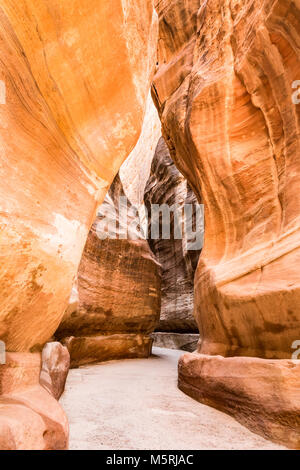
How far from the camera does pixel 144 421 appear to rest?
2.16m

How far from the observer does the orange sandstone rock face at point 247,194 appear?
Answer: 8.03 feet

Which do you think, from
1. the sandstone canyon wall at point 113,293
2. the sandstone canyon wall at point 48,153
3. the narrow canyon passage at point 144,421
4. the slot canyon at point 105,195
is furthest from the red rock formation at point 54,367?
the sandstone canyon wall at point 113,293

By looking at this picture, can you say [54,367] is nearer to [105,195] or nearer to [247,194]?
[105,195]

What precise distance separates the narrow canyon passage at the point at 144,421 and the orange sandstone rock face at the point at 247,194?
0.59 ft

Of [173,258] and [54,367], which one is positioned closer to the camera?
[54,367]

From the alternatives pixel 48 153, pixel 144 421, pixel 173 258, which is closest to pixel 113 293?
pixel 144 421

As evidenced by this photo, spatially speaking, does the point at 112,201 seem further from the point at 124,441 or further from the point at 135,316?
the point at 124,441

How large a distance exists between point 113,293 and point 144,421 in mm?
4044

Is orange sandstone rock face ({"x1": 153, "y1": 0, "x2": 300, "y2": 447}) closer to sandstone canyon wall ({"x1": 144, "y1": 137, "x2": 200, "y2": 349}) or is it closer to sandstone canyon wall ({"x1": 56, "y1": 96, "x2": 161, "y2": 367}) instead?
sandstone canyon wall ({"x1": 56, "y1": 96, "x2": 161, "y2": 367})

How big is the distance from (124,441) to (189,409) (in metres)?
1.00

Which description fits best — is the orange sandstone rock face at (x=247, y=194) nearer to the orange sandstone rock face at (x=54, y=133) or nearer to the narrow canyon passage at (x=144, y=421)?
the narrow canyon passage at (x=144, y=421)

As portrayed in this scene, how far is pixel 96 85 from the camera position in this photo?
2.13 metres

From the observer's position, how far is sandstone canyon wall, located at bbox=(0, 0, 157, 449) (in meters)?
1.57

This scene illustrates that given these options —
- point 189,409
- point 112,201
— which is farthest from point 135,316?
point 189,409
